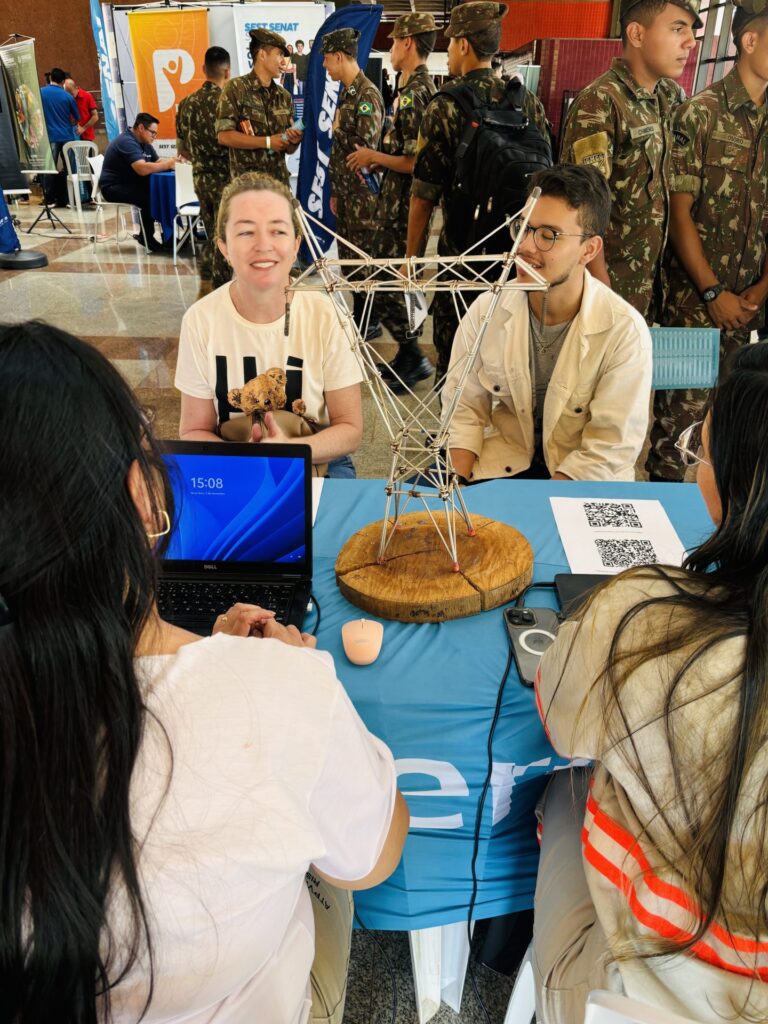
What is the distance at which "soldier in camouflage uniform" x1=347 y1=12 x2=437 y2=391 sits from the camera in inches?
149

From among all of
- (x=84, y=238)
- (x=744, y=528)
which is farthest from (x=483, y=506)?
(x=84, y=238)

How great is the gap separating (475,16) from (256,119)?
2.21 m

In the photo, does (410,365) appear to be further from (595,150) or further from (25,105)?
(25,105)

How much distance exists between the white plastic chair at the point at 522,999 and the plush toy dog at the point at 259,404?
4.20 feet

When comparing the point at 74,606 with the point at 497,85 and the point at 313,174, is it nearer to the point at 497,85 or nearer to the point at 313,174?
the point at 497,85

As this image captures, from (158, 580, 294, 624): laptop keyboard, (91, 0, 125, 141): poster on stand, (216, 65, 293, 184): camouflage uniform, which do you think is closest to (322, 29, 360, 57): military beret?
(216, 65, 293, 184): camouflage uniform

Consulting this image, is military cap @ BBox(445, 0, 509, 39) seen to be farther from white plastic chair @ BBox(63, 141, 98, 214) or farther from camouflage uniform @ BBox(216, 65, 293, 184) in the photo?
white plastic chair @ BBox(63, 141, 98, 214)

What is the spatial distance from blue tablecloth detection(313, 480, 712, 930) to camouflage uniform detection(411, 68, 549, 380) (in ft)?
6.18

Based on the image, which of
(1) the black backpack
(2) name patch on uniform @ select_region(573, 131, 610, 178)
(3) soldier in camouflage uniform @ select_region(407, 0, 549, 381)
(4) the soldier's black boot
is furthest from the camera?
(4) the soldier's black boot

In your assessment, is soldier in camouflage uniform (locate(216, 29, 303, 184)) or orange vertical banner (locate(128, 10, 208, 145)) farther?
orange vertical banner (locate(128, 10, 208, 145))

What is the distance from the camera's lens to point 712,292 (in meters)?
2.83

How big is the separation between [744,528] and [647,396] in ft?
3.76

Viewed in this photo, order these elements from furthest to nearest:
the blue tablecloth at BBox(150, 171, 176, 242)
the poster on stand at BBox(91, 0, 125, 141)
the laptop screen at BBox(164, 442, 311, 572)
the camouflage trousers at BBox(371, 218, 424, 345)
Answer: the poster on stand at BBox(91, 0, 125, 141) < the blue tablecloth at BBox(150, 171, 176, 242) < the camouflage trousers at BBox(371, 218, 424, 345) < the laptop screen at BBox(164, 442, 311, 572)

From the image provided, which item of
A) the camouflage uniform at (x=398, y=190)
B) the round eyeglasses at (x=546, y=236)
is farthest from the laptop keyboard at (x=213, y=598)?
the camouflage uniform at (x=398, y=190)
